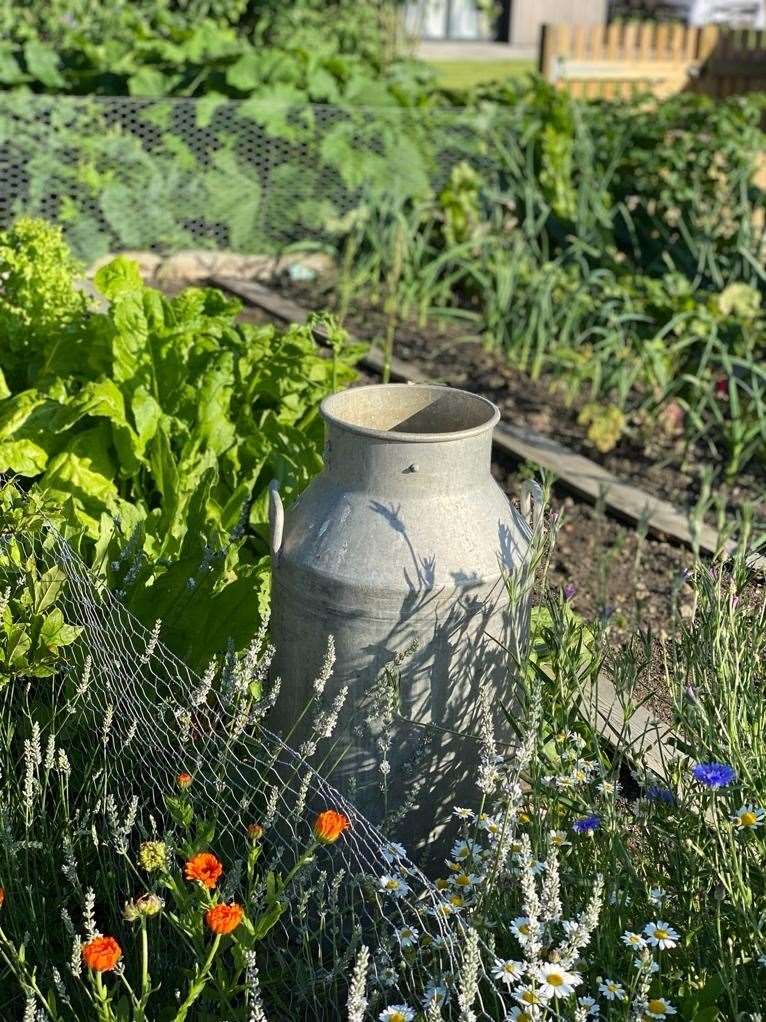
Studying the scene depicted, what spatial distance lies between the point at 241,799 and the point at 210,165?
5.46 meters

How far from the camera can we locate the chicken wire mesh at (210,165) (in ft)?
22.7

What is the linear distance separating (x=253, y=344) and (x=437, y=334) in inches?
104

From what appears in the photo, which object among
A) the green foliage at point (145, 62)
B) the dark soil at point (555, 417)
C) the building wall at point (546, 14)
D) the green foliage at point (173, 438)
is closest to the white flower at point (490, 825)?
the green foliage at point (173, 438)

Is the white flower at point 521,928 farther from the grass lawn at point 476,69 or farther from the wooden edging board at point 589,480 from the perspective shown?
the grass lawn at point 476,69

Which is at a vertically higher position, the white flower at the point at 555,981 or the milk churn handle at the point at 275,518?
the milk churn handle at the point at 275,518

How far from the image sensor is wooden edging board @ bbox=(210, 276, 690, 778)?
9.66 feet

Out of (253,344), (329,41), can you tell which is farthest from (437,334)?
(329,41)

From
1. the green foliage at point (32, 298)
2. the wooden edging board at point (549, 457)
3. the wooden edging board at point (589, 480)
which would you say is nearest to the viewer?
the wooden edging board at point (549, 457)

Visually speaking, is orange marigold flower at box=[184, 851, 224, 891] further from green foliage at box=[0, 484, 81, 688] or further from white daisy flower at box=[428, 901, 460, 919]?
green foliage at box=[0, 484, 81, 688]

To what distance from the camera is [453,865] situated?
2.30 meters

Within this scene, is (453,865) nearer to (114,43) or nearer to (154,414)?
(154,414)

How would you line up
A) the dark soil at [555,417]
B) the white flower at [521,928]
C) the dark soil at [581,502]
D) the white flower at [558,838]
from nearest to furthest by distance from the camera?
the white flower at [521,928], the white flower at [558,838], the dark soil at [581,502], the dark soil at [555,417]

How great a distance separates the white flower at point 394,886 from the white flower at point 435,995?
16 centimetres

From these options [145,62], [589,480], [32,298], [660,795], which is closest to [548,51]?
[145,62]
